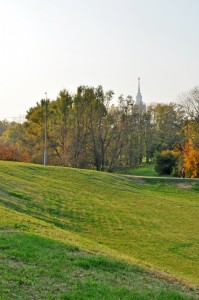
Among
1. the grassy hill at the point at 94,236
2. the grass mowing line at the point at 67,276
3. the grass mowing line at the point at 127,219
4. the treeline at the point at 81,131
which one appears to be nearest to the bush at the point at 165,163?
the treeline at the point at 81,131

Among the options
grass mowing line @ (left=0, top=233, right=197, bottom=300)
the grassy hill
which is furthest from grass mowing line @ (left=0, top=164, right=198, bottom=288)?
grass mowing line @ (left=0, top=233, right=197, bottom=300)

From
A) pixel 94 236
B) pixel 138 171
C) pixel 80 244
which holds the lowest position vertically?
pixel 94 236

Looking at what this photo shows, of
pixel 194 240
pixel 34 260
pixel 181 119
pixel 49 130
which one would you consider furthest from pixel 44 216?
pixel 181 119

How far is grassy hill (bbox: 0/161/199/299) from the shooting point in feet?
23.0

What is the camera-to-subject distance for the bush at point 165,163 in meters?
47.0

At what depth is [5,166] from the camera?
2741 cm

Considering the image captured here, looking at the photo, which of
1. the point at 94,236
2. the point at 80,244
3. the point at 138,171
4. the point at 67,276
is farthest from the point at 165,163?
the point at 67,276

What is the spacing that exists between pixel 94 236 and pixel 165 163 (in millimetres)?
33340

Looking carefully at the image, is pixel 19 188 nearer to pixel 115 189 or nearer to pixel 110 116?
pixel 115 189

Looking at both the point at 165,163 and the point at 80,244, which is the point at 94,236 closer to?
the point at 80,244

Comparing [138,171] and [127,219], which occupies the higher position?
[138,171]

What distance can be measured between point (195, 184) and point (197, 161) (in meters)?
9.11

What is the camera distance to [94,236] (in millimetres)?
14984

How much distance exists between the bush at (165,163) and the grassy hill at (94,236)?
13.3 meters
